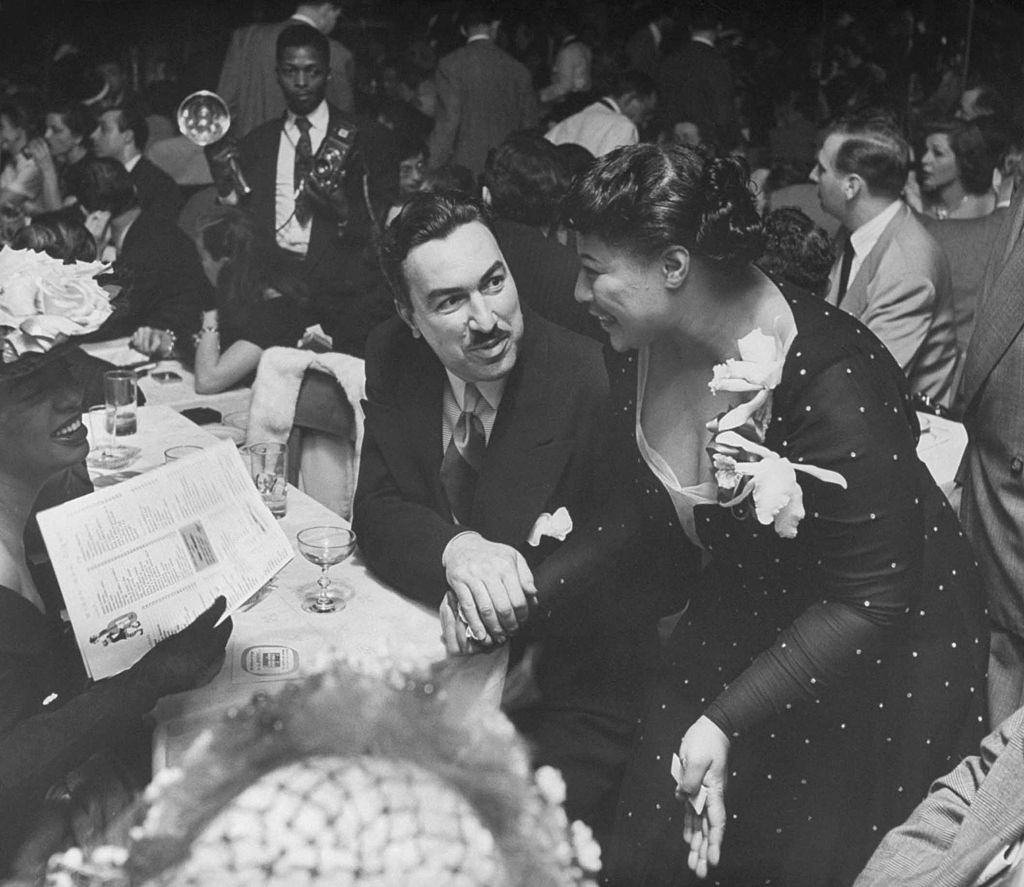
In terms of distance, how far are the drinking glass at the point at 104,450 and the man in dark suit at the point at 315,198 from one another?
373 millimetres

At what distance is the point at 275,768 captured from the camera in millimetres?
1463

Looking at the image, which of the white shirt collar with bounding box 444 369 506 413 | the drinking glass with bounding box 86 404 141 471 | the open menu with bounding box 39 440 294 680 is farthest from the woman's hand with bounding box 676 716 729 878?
the drinking glass with bounding box 86 404 141 471

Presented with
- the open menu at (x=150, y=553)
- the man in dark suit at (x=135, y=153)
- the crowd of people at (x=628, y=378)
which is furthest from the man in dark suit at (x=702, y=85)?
the open menu at (x=150, y=553)

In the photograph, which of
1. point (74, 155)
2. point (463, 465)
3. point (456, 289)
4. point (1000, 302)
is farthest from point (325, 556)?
point (1000, 302)

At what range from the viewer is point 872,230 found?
6.29ft

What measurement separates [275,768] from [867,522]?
86cm

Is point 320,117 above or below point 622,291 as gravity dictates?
above

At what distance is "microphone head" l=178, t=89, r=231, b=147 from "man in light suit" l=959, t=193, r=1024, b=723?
1.21 metres

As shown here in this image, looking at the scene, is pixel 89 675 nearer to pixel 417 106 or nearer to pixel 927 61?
pixel 417 106

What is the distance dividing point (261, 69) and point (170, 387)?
0.49 meters

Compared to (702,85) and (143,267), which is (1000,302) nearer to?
(702,85)

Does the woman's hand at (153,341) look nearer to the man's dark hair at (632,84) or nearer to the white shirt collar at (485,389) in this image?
the white shirt collar at (485,389)

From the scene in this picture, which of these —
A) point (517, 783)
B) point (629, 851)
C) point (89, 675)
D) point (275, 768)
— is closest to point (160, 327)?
point (89, 675)

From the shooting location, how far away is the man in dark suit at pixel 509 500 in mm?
1596
